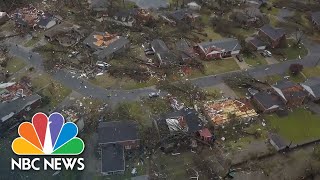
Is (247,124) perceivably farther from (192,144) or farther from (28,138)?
(28,138)

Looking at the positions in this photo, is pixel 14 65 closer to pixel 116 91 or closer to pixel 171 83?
pixel 116 91

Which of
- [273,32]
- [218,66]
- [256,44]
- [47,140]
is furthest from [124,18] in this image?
[47,140]

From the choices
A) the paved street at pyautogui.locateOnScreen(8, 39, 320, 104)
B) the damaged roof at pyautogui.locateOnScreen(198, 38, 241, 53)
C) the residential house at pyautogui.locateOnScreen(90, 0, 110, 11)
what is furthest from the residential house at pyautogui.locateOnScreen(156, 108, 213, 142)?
the residential house at pyautogui.locateOnScreen(90, 0, 110, 11)

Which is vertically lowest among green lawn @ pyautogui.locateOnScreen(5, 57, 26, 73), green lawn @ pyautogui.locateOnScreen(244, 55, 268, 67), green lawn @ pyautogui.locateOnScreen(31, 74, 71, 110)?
green lawn @ pyautogui.locateOnScreen(31, 74, 71, 110)

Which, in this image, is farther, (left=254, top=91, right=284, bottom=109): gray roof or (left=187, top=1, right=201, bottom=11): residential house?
(left=187, top=1, right=201, bottom=11): residential house

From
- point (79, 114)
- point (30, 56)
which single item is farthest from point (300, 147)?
point (30, 56)

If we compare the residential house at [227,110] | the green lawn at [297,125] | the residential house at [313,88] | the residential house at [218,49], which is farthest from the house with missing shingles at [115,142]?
the residential house at [313,88]

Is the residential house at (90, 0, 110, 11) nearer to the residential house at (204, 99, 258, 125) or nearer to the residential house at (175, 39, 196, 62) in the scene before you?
the residential house at (175, 39, 196, 62)
